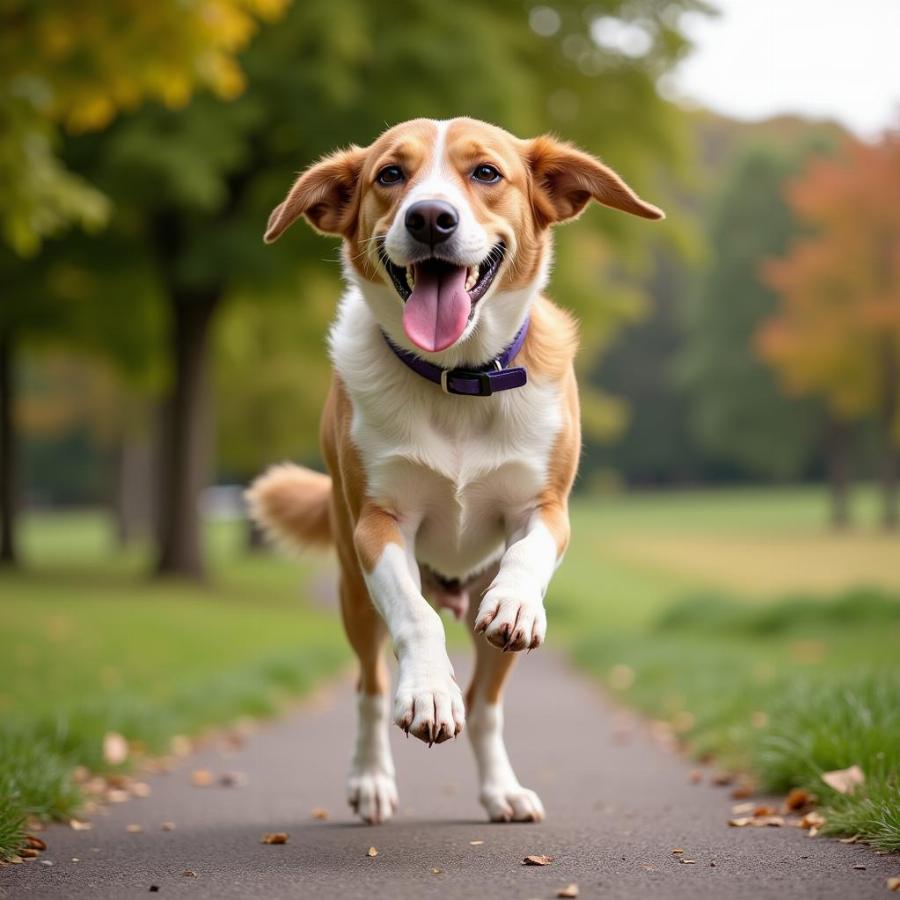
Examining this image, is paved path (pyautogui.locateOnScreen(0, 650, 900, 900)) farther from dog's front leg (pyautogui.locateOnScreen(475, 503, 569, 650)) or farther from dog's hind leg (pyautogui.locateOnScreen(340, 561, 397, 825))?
dog's front leg (pyautogui.locateOnScreen(475, 503, 569, 650))

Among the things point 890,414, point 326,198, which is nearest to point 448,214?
point 326,198

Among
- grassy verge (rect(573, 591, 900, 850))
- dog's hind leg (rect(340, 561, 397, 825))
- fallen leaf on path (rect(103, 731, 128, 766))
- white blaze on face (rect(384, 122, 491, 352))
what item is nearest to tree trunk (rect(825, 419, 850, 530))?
grassy verge (rect(573, 591, 900, 850))

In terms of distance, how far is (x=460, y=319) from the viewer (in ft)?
12.5

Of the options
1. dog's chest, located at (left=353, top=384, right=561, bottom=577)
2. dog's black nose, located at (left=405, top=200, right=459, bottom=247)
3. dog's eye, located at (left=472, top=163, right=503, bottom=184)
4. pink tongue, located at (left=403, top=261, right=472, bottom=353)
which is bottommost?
dog's chest, located at (left=353, top=384, right=561, bottom=577)

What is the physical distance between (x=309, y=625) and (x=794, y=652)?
224 inches

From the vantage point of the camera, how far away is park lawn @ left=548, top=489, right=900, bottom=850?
14.6 feet

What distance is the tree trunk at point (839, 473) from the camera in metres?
26.9

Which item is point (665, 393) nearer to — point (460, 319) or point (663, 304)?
point (663, 304)

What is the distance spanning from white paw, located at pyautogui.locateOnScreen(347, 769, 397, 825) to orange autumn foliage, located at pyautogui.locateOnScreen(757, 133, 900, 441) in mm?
19210

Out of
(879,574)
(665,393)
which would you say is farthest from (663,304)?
(879,574)

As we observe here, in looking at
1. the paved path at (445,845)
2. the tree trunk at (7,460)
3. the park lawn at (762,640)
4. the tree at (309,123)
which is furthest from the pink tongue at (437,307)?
the tree trunk at (7,460)

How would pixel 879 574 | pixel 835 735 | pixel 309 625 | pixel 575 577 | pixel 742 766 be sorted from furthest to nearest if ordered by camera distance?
pixel 575 577, pixel 879 574, pixel 309 625, pixel 742 766, pixel 835 735

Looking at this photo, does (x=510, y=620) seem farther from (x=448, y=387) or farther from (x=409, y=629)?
(x=448, y=387)

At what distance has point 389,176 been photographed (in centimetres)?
400
